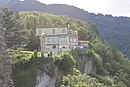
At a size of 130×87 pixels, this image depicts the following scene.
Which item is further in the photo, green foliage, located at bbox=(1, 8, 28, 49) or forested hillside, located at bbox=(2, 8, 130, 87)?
green foliage, located at bbox=(1, 8, 28, 49)

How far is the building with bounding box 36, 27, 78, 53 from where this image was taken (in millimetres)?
65938

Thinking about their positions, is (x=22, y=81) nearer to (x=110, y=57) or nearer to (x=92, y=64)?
(x=92, y=64)

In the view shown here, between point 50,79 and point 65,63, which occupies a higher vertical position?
point 65,63

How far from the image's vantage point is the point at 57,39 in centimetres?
6819

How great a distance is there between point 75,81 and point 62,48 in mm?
16496

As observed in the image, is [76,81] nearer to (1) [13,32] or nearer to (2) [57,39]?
(1) [13,32]

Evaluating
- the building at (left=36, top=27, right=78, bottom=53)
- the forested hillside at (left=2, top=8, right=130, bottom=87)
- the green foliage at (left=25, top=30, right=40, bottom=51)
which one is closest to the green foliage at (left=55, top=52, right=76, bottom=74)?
the forested hillside at (left=2, top=8, right=130, bottom=87)

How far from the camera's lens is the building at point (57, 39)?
65.9 meters

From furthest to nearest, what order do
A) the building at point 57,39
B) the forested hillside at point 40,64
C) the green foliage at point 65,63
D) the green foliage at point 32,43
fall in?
the green foliage at point 32,43 → the building at point 57,39 → the green foliage at point 65,63 → the forested hillside at point 40,64

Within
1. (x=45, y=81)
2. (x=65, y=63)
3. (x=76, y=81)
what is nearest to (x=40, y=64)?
(x=45, y=81)

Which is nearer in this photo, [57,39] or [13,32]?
[13,32]

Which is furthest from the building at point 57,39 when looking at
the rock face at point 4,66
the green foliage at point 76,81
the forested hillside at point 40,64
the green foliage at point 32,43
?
the rock face at point 4,66

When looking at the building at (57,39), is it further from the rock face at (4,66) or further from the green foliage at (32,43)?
the rock face at (4,66)

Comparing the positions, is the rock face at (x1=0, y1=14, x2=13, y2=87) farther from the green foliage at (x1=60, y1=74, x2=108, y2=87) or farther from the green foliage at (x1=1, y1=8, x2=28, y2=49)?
the green foliage at (x1=1, y1=8, x2=28, y2=49)
